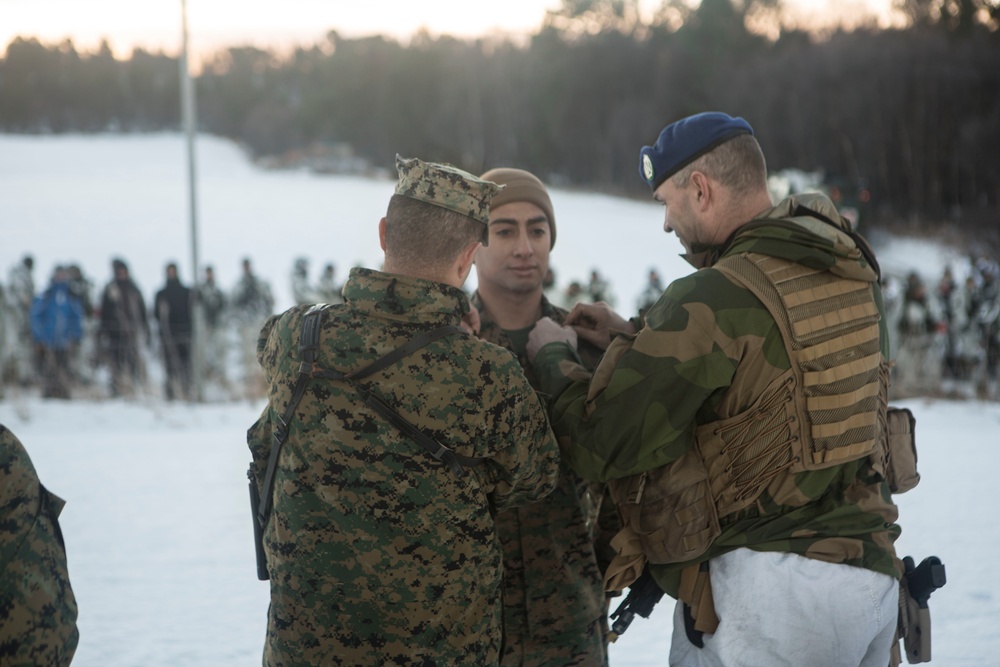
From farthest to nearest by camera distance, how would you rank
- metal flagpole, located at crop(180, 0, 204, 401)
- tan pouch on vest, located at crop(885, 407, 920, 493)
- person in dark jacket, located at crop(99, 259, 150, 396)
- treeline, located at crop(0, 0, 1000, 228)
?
1. treeline, located at crop(0, 0, 1000, 228)
2. person in dark jacket, located at crop(99, 259, 150, 396)
3. metal flagpole, located at crop(180, 0, 204, 401)
4. tan pouch on vest, located at crop(885, 407, 920, 493)

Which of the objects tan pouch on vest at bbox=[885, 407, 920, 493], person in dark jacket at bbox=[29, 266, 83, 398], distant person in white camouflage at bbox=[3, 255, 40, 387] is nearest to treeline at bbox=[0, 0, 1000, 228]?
tan pouch on vest at bbox=[885, 407, 920, 493]

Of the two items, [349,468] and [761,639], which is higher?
[349,468]

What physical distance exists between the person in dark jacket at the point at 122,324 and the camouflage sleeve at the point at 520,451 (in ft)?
32.3

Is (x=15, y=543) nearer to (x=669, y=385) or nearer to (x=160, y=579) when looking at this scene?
(x=669, y=385)

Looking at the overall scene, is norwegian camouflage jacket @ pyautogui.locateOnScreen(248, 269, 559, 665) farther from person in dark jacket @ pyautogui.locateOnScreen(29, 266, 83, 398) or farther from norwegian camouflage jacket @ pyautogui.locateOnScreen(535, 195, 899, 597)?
person in dark jacket @ pyautogui.locateOnScreen(29, 266, 83, 398)

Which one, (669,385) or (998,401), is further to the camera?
(998,401)

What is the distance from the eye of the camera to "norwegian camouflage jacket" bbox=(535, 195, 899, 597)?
1882 mm

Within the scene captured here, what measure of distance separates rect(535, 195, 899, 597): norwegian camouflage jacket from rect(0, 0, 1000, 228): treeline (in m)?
10.7

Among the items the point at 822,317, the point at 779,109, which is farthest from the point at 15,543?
the point at 779,109

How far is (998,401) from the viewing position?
400 inches

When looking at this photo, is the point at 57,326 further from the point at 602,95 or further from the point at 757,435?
the point at 602,95

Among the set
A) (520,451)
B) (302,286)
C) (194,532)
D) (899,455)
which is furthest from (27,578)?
(302,286)

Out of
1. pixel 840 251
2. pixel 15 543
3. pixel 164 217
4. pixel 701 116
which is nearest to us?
pixel 15 543

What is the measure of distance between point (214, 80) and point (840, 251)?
68.3 meters
